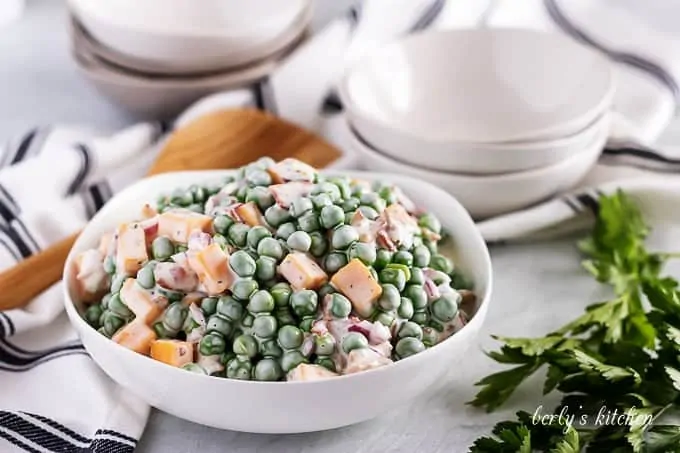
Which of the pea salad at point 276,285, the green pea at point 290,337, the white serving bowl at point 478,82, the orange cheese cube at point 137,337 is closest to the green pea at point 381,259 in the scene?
the pea salad at point 276,285

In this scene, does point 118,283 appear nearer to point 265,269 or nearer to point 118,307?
point 118,307

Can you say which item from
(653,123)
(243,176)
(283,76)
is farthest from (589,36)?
(243,176)

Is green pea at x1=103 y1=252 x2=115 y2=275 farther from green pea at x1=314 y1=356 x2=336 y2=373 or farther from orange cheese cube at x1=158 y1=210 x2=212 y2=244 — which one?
green pea at x1=314 y1=356 x2=336 y2=373

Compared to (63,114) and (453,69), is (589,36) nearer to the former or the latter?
(453,69)

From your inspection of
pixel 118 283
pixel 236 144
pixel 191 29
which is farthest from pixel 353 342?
pixel 191 29

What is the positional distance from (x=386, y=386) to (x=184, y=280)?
0.21m

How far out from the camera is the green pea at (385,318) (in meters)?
0.98

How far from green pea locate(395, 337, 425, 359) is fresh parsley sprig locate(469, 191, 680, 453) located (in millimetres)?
96

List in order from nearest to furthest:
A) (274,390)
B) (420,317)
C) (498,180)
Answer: (274,390) → (420,317) → (498,180)

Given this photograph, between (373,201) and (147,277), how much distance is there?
23 cm

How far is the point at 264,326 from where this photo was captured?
953mm

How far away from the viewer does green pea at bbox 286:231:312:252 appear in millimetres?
1006

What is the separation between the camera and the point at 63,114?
1653mm

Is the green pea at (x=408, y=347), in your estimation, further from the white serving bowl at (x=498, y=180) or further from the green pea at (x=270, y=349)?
the white serving bowl at (x=498, y=180)
